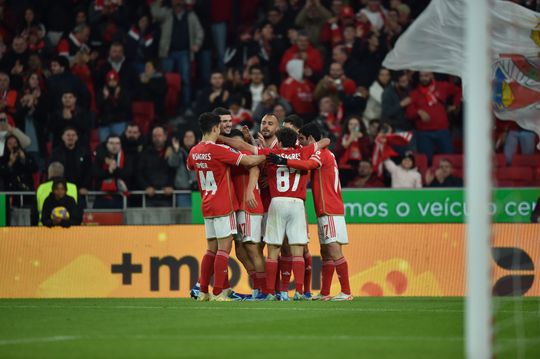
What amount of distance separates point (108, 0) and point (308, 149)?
11.5 meters

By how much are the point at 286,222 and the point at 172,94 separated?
9.14 m

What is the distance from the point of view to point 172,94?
2297cm

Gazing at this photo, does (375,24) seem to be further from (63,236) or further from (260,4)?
(63,236)

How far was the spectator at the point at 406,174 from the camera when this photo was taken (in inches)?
778

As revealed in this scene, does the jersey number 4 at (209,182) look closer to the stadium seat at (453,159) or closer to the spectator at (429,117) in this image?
the stadium seat at (453,159)

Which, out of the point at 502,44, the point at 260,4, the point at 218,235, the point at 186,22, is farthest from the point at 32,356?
the point at 260,4

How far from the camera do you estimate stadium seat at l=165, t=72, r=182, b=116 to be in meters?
23.0

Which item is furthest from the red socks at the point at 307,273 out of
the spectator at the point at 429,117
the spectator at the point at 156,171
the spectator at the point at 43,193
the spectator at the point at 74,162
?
the spectator at the point at 429,117

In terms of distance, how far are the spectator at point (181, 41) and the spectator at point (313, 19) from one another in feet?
6.78

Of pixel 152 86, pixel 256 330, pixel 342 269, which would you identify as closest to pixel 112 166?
pixel 152 86

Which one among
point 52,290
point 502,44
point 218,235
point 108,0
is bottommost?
point 52,290

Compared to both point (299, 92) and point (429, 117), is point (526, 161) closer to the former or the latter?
point (429, 117)

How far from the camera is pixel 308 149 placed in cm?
A: 1426

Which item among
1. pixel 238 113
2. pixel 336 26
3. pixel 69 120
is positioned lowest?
pixel 69 120
